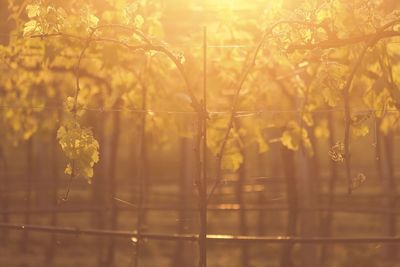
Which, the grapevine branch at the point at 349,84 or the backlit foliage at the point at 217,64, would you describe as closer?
the grapevine branch at the point at 349,84

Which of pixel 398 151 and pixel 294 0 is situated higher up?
pixel 398 151

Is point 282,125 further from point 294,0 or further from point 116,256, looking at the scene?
point 116,256

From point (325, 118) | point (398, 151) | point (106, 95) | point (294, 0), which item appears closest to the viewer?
point (294, 0)

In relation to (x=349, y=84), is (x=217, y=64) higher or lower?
higher

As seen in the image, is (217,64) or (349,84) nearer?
(349,84)

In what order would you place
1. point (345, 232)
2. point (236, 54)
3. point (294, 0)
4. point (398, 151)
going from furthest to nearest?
point (398, 151) < point (345, 232) < point (236, 54) < point (294, 0)

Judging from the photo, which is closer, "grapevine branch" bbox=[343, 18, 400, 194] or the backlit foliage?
"grapevine branch" bbox=[343, 18, 400, 194]

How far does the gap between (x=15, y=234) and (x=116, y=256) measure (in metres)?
3.56

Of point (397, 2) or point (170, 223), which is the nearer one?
point (397, 2)

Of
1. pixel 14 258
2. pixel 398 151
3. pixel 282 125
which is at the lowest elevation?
pixel 14 258

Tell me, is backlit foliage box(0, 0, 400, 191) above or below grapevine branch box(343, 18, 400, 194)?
above

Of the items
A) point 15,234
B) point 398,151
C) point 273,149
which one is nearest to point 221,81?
point 15,234

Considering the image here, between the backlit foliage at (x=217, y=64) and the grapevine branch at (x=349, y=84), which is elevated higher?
the backlit foliage at (x=217, y=64)

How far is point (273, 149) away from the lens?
24.7 m
